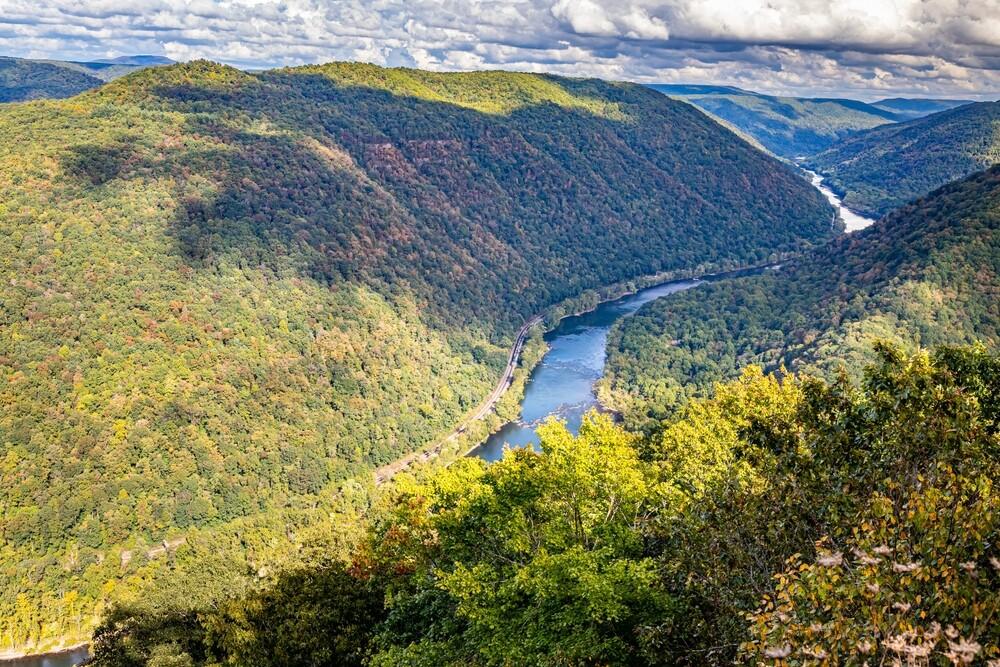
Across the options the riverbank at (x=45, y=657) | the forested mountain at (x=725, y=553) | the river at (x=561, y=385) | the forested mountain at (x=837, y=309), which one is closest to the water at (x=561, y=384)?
the river at (x=561, y=385)

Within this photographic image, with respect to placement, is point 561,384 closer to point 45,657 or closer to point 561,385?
point 561,385

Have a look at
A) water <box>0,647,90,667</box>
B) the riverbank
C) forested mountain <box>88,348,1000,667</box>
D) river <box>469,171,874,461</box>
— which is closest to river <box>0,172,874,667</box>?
river <box>469,171,874,461</box>

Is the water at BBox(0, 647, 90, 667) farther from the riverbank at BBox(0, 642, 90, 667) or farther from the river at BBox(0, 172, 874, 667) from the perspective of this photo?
the river at BBox(0, 172, 874, 667)

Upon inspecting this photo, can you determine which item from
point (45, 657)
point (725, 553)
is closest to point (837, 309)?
point (725, 553)

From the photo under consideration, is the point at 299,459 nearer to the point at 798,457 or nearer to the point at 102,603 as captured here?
the point at 102,603

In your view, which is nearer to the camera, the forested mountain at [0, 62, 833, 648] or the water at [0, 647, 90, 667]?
the water at [0, 647, 90, 667]

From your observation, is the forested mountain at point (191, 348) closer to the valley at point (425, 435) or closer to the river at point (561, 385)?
the valley at point (425, 435)
